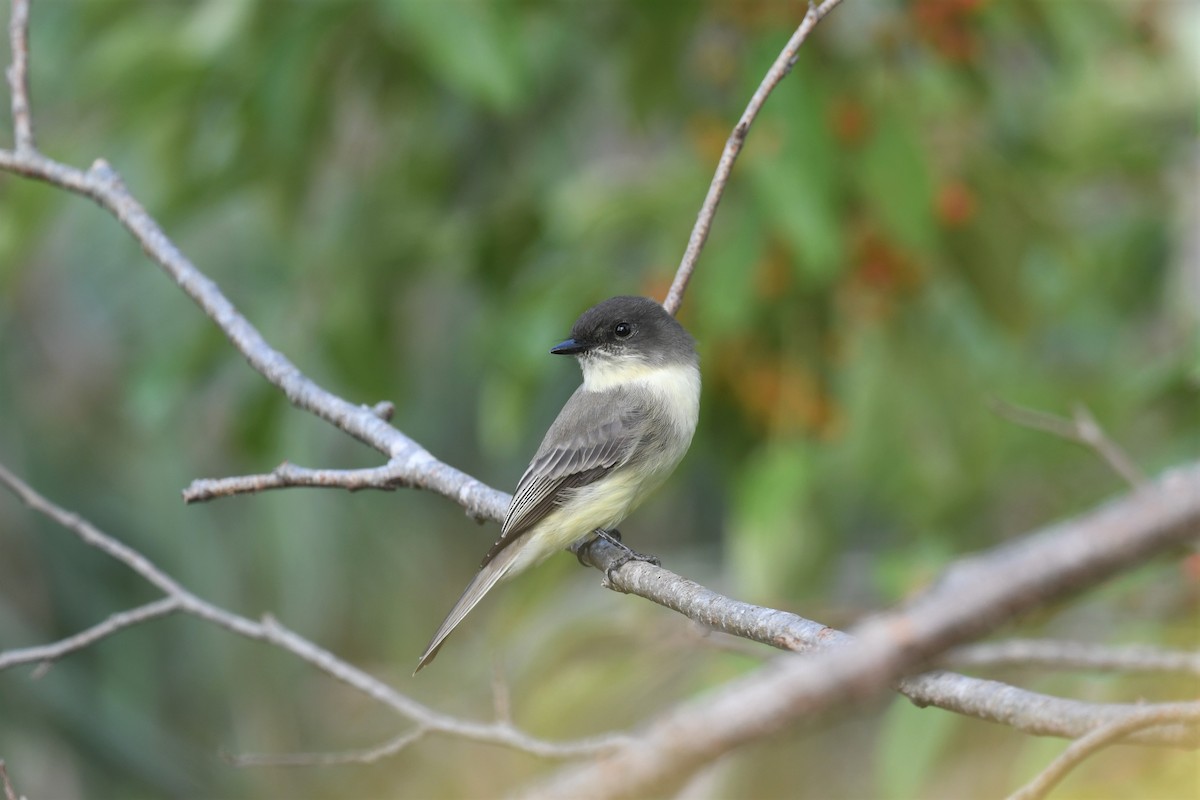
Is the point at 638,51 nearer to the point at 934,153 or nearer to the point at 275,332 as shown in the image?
the point at 934,153

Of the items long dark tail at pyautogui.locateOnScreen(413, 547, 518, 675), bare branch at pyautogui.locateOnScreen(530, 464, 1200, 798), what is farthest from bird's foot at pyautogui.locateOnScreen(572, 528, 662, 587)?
bare branch at pyautogui.locateOnScreen(530, 464, 1200, 798)

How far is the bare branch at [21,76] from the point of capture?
2.75 m

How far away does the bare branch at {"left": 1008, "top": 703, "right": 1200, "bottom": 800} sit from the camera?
3.92 ft

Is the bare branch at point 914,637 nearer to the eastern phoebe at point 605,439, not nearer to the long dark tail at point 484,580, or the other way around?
the eastern phoebe at point 605,439

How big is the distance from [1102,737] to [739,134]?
1.26 meters

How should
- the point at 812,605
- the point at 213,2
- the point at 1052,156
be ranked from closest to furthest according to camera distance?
the point at 812,605 < the point at 213,2 < the point at 1052,156

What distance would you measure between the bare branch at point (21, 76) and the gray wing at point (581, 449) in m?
1.34

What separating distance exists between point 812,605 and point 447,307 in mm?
4380

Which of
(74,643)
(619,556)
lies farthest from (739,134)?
(74,643)

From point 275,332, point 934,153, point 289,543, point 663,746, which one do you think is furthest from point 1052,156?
point 289,543

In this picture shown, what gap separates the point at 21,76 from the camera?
2766 mm

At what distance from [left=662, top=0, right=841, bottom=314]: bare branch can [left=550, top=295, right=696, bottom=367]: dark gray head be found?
0.71 metres

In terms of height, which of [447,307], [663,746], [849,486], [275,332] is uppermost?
[447,307]

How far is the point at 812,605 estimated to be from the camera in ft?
10.1
